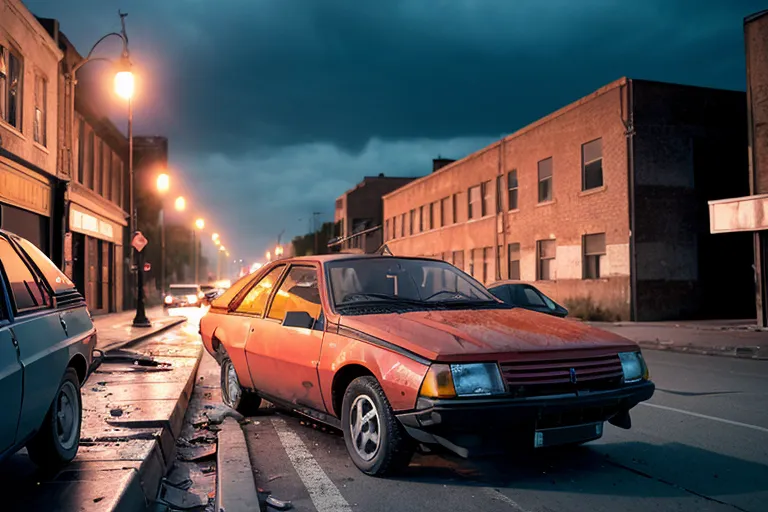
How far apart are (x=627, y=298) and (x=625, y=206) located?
9.89ft

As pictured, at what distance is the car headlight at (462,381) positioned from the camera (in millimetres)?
4156

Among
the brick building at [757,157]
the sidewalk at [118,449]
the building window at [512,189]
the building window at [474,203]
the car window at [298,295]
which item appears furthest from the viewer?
the building window at [474,203]

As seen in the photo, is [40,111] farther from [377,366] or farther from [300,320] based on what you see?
[377,366]

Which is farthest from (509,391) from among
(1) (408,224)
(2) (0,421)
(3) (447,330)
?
(1) (408,224)

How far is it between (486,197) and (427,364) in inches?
1186

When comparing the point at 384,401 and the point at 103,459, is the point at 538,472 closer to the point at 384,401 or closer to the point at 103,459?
the point at 384,401

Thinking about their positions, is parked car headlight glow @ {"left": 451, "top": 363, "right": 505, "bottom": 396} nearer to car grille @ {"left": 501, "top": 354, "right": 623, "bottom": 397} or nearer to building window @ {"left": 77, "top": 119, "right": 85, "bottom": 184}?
car grille @ {"left": 501, "top": 354, "right": 623, "bottom": 397}

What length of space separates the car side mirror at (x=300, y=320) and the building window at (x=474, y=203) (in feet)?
96.3

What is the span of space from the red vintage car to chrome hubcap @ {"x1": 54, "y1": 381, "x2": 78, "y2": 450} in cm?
163

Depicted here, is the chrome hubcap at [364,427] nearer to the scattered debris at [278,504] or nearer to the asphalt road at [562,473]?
the asphalt road at [562,473]

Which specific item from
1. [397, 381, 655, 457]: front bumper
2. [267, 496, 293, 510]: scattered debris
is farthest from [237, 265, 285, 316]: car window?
[397, 381, 655, 457]: front bumper

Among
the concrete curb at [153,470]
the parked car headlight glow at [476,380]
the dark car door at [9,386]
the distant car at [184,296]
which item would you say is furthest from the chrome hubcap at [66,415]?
the distant car at [184,296]

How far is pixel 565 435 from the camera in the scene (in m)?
4.34

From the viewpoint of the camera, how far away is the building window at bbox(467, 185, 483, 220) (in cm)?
3435
